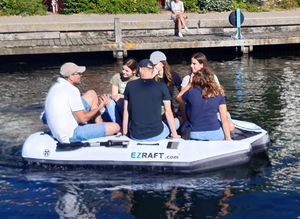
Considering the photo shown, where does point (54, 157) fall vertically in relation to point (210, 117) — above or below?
below

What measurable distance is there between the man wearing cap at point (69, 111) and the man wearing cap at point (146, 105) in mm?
538

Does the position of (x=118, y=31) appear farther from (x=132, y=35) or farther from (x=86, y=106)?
(x=86, y=106)

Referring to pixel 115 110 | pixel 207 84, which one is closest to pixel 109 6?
pixel 115 110

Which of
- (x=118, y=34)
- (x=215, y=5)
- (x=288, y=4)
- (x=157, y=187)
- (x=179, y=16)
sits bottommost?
(x=157, y=187)

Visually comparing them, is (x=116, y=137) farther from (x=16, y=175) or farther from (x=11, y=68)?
(x=11, y=68)

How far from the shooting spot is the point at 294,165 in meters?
8.74

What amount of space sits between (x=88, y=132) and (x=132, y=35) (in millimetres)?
12986

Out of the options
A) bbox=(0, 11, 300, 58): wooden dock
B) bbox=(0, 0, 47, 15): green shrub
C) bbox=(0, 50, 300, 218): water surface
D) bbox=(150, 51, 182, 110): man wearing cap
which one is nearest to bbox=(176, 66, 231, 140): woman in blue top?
bbox=(0, 50, 300, 218): water surface

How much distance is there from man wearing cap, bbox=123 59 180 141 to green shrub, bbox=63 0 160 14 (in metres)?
17.7

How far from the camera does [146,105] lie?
8.41m

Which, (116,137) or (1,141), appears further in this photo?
(1,141)

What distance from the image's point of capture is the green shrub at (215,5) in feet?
85.4

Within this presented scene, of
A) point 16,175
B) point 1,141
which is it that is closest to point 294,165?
point 16,175

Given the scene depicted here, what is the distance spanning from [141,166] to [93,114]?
1164 mm
